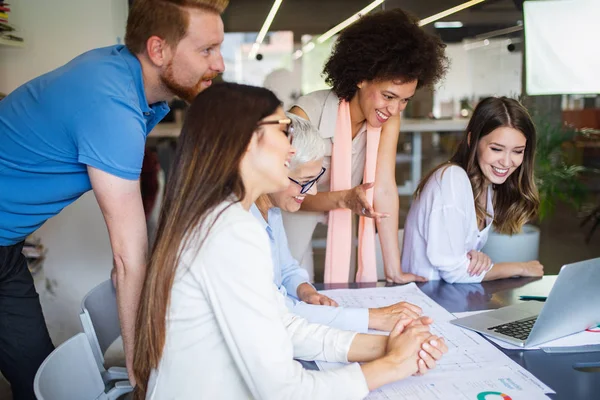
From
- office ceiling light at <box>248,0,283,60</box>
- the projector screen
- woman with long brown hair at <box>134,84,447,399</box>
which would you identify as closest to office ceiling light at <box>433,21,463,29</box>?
the projector screen

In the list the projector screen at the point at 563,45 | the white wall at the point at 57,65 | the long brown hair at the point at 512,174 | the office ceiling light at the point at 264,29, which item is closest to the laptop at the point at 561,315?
the long brown hair at the point at 512,174

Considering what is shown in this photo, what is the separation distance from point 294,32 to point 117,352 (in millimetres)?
3109

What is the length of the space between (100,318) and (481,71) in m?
3.64

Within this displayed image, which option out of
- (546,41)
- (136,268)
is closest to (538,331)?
(136,268)

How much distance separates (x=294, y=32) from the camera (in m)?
4.62

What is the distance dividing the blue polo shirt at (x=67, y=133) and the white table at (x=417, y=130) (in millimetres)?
3333

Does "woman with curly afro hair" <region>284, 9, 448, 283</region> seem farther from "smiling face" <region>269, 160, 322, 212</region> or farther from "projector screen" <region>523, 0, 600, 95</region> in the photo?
"projector screen" <region>523, 0, 600, 95</region>

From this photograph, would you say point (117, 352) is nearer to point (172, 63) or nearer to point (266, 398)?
point (172, 63)

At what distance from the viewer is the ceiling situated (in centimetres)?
430

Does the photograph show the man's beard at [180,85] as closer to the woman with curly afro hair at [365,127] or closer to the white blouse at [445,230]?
the woman with curly afro hair at [365,127]

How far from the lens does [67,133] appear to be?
1.38 meters

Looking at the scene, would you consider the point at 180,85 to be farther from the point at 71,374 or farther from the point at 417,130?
the point at 417,130

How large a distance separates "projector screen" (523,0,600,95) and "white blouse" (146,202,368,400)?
3582mm

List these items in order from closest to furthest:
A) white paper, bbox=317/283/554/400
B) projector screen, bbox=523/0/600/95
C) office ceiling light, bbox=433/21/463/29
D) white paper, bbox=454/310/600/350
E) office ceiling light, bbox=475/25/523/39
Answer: white paper, bbox=317/283/554/400, white paper, bbox=454/310/600/350, projector screen, bbox=523/0/600/95, office ceiling light, bbox=475/25/523/39, office ceiling light, bbox=433/21/463/29
